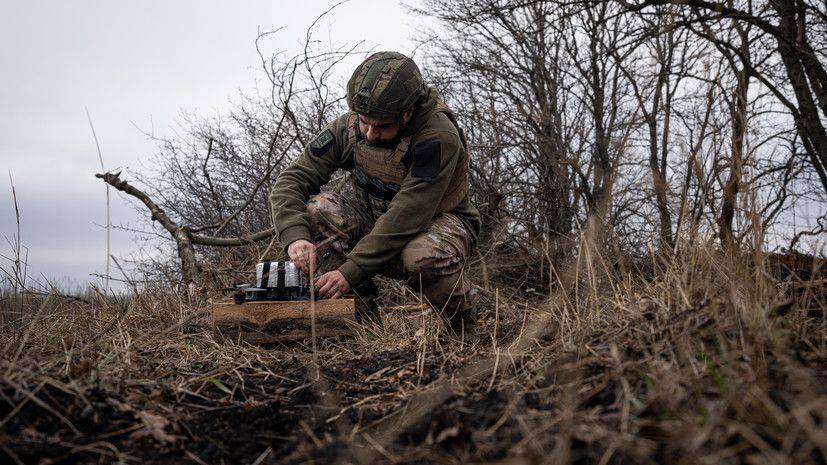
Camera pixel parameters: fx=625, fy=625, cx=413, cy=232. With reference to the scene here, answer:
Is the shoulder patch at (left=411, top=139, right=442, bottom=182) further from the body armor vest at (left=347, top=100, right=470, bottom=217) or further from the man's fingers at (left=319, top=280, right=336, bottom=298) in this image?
the man's fingers at (left=319, top=280, right=336, bottom=298)

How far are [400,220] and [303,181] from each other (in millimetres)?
862

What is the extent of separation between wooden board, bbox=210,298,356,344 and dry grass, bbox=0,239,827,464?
34cm

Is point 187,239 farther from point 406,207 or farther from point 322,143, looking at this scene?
point 406,207

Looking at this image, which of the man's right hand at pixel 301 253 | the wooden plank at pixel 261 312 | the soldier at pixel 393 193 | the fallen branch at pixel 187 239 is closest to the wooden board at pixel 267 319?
the wooden plank at pixel 261 312

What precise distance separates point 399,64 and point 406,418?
2.13m

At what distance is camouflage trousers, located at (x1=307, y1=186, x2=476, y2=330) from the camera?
352 cm

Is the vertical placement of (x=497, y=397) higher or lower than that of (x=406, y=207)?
lower

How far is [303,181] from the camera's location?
4020 millimetres

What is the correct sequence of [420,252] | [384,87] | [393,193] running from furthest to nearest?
[393,193] < [420,252] < [384,87]

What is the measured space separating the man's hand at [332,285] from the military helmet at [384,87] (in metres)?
0.90

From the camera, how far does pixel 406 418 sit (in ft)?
6.29

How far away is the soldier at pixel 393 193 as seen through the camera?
342 centimetres

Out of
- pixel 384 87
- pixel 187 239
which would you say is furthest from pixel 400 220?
pixel 187 239

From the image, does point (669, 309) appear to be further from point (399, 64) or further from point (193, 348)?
point (193, 348)
